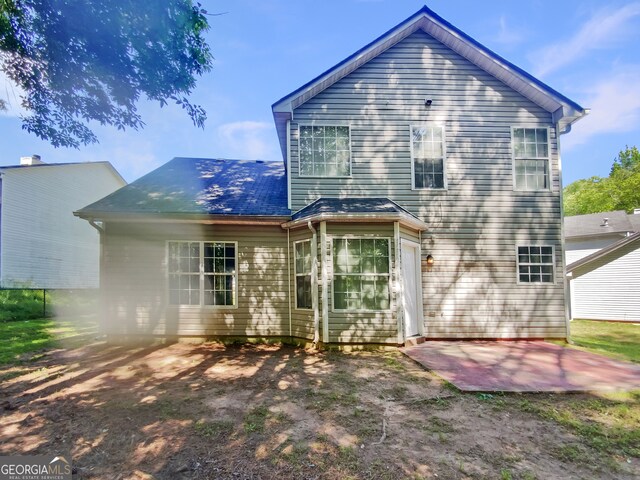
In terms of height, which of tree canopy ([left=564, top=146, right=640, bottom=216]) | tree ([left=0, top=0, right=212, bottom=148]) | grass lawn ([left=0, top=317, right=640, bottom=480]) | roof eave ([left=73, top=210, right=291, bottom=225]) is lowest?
grass lawn ([left=0, top=317, right=640, bottom=480])

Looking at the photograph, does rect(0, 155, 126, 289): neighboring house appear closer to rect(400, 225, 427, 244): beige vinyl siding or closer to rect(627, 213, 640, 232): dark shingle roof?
rect(400, 225, 427, 244): beige vinyl siding

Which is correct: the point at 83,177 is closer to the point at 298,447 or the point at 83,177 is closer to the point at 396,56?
the point at 396,56

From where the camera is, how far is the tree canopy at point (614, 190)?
1544 inches

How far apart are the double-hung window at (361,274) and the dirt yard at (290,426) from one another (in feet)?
5.81

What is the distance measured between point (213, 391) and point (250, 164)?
858cm

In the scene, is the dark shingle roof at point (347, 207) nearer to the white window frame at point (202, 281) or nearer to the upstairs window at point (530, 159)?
the white window frame at point (202, 281)

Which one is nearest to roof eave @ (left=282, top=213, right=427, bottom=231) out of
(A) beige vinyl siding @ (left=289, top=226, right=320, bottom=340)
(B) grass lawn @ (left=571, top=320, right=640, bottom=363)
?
(A) beige vinyl siding @ (left=289, top=226, right=320, bottom=340)

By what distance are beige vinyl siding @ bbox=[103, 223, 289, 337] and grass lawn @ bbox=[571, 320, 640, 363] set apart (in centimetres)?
768

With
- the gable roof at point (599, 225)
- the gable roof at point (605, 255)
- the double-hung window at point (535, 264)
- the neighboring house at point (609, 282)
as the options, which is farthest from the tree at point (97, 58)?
the gable roof at point (599, 225)

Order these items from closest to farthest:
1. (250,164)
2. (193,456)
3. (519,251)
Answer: (193,456), (519,251), (250,164)

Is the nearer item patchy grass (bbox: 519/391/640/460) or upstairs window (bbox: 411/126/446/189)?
patchy grass (bbox: 519/391/640/460)

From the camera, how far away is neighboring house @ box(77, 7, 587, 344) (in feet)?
26.2

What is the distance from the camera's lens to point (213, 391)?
476 cm

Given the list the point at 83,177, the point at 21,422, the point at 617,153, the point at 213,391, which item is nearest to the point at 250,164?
the point at 213,391
